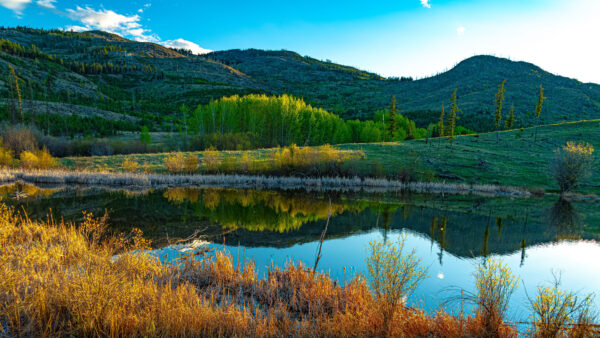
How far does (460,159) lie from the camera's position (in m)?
42.7

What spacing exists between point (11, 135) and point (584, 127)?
89.7 meters

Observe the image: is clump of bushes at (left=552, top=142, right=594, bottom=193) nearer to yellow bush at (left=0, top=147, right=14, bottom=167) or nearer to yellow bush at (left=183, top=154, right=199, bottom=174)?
yellow bush at (left=183, top=154, right=199, bottom=174)


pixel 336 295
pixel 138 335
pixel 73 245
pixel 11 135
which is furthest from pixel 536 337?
pixel 11 135

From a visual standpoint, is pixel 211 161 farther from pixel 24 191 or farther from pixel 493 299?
pixel 493 299

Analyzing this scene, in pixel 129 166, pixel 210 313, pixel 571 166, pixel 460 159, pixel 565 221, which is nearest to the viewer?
pixel 210 313

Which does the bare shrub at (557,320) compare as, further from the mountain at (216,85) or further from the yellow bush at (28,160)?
the mountain at (216,85)

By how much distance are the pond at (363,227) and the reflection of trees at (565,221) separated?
0.30 ft

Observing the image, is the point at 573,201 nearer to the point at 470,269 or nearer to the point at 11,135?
the point at 470,269

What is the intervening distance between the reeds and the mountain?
4858cm

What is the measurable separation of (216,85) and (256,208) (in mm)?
135149

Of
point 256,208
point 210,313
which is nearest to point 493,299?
point 210,313

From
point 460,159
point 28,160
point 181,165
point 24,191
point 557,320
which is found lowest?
point 24,191

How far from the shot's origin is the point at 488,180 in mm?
36688

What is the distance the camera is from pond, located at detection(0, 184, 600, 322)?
10.9 m
